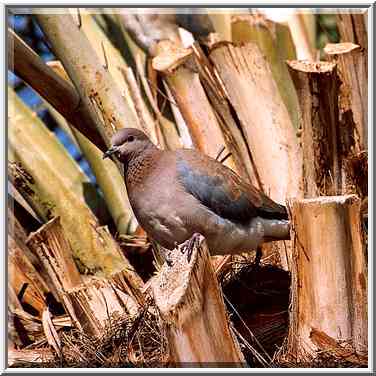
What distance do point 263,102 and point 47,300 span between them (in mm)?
1452

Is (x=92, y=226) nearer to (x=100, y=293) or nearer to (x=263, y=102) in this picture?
(x=100, y=293)

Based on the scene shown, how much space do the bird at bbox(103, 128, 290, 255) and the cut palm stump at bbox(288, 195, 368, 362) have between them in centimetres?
44

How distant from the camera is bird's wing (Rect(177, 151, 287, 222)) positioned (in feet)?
10.4

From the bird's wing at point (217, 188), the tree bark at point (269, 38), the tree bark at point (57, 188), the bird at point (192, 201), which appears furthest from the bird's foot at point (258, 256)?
the tree bark at point (269, 38)

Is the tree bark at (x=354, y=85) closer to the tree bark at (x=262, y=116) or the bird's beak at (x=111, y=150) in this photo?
the tree bark at (x=262, y=116)

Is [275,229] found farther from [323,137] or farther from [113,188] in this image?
[113,188]

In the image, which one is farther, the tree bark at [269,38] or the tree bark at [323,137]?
the tree bark at [269,38]

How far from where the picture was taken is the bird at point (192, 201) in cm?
308

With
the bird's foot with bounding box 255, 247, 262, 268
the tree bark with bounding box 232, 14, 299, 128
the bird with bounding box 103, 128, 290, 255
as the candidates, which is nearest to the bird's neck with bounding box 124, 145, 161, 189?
the bird with bounding box 103, 128, 290, 255

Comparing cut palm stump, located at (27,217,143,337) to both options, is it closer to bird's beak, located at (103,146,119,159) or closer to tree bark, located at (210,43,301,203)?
bird's beak, located at (103,146,119,159)

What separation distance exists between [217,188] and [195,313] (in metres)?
0.95

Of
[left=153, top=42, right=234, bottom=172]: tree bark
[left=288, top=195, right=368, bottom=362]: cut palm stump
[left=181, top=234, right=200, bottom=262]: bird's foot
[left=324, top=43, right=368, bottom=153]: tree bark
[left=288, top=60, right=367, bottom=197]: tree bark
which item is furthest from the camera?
[left=153, top=42, right=234, bottom=172]: tree bark

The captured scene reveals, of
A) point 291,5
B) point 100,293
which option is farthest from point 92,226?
point 291,5

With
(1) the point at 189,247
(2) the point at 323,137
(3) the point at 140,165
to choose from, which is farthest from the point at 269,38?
(1) the point at 189,247
